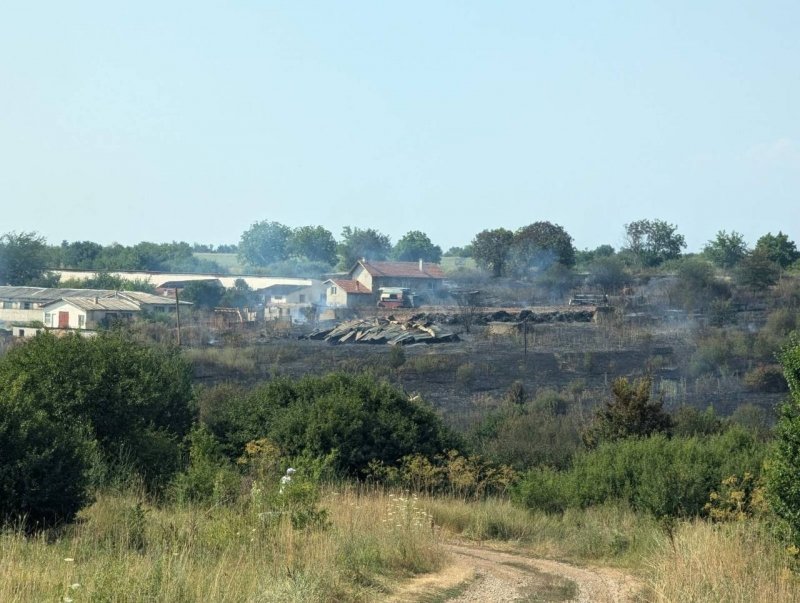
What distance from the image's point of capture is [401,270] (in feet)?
295

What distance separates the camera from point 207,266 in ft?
363

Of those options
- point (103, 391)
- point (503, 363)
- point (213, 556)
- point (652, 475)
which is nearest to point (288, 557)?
point (213, 556)

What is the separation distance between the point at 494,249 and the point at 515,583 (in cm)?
9014

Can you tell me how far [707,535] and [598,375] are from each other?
139ft

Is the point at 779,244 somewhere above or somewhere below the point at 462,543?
above

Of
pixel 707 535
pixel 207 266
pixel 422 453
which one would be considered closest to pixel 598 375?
pixel 422 453

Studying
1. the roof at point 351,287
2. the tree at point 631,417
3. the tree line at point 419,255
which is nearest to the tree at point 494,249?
the tree line at point 419,255

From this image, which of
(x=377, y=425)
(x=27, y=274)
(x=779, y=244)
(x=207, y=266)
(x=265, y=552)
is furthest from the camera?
(x=207, y=266)

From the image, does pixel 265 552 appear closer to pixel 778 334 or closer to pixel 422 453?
pixel 422 453

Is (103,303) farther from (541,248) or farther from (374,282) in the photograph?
(541,248)

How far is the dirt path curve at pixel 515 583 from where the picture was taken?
9.16 m

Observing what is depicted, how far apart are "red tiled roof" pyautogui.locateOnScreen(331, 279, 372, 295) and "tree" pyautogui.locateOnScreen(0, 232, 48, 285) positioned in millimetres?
23395

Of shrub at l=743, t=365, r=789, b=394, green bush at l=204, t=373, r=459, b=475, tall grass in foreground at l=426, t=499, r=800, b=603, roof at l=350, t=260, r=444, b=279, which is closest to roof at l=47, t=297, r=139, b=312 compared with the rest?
roof at l=350, t=260, r=444, b=279

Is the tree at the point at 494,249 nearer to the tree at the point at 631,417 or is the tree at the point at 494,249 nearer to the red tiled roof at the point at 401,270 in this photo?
the red tiled roof at the point at 401,270
